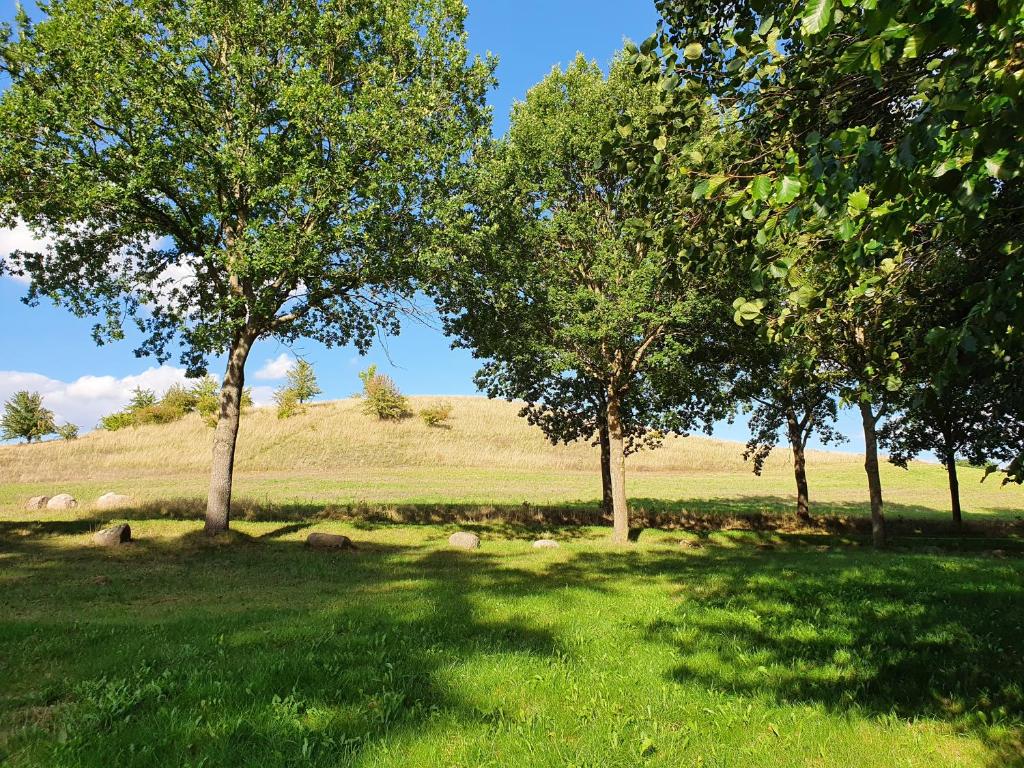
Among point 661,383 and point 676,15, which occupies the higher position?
point 676,15

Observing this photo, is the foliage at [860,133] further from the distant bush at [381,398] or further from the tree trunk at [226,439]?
the distant bush at [381,398]

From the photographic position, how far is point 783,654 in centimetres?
780

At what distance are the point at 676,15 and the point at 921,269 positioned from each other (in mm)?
4194

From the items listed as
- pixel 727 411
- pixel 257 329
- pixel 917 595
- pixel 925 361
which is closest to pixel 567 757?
pixel 925 361

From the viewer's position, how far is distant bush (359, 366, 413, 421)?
78312 mm

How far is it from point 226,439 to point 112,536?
4.54m

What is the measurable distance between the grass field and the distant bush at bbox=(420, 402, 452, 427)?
5554 centimetres

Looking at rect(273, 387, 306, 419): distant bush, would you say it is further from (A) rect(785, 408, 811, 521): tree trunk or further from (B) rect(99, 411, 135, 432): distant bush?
(A) rect(785, 408, 811, 521): tree trunk

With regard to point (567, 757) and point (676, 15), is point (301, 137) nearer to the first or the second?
point (676, 15)

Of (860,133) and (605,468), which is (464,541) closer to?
(605,468)

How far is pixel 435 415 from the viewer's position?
78625 millimetres

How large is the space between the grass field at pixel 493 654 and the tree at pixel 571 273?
745 cm

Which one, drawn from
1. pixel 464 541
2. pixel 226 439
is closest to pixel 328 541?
pixel 464 541

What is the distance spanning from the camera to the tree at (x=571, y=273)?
21156mm
